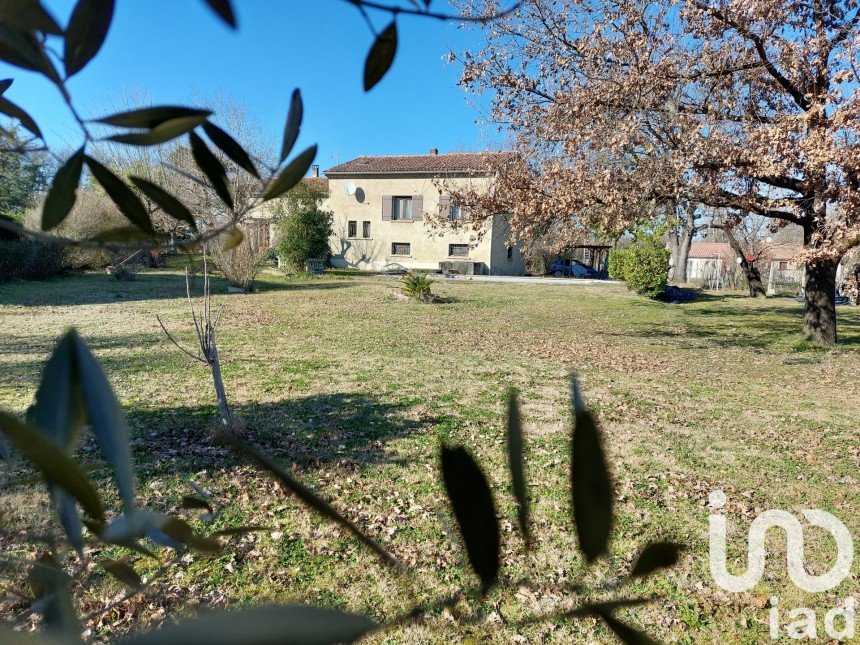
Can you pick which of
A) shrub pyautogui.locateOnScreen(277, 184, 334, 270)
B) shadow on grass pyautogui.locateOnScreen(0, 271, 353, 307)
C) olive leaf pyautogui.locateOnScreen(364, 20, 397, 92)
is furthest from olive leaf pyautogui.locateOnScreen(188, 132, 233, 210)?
shrub pyautogui.locateOnScreen(277, 184, 334, 270)

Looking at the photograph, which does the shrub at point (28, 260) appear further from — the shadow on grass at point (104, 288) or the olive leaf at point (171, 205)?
the olive leaf at point (171, 205)

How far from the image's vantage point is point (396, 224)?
1030 inches

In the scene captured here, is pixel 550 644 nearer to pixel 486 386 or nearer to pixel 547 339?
pixel 486 386

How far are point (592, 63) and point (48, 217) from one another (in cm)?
892

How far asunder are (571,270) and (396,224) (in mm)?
9953

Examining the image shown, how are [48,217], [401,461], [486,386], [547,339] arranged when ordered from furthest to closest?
1. [547,339]
2. [486,386]
3. [401,461]
4. [48,217]

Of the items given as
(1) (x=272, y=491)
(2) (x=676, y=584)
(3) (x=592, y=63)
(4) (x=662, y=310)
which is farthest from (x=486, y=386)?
(4) (x=662, y=310)

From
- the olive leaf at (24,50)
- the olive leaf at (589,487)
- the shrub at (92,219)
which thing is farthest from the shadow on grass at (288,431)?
the olive leaf at (589,487)

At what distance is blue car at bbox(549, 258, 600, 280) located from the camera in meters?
28.8

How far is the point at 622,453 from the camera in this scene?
421cm

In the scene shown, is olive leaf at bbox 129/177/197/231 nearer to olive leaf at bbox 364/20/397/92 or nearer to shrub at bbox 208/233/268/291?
olive leaf at bbox 364/20/397/92
